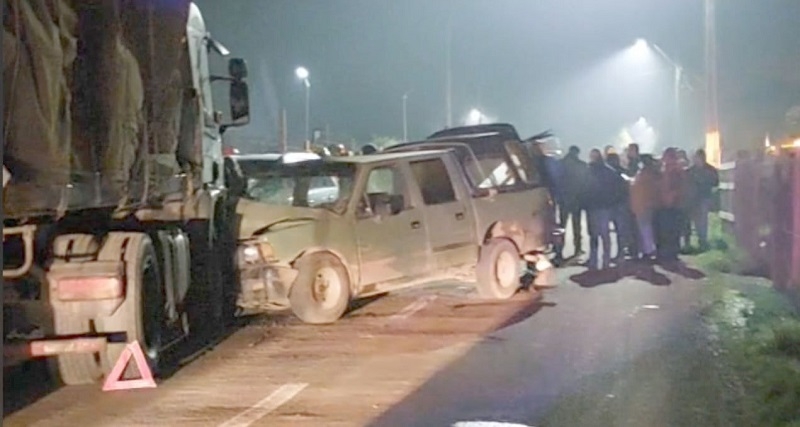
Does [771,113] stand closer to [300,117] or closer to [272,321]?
[300,117]

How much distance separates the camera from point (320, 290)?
539 inches

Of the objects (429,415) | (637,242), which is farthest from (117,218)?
(637,242)

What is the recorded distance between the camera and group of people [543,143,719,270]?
18.7m

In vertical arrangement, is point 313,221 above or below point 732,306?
above

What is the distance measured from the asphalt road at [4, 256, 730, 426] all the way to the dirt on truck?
0.41 m

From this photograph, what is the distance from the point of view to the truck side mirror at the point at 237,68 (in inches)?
551

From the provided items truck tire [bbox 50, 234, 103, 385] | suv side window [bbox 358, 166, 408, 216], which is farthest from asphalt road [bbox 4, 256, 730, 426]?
suv side window [bbox 358, 166, 408, 216]

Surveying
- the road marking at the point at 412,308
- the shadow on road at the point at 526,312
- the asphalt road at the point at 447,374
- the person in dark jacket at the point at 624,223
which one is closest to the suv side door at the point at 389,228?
the road marking at the point at 412,308

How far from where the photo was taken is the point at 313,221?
13.6m

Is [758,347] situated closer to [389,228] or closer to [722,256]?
[389,228]

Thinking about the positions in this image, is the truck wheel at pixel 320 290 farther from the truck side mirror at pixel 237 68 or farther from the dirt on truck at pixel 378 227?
the truck side mirror at pixel 237 68

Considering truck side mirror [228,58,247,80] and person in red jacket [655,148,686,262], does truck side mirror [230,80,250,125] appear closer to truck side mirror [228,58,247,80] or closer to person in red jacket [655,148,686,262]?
truck side mirror [228,58,247,80]

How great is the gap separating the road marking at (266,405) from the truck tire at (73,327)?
1416mm

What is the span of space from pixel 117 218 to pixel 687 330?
5351 mm
